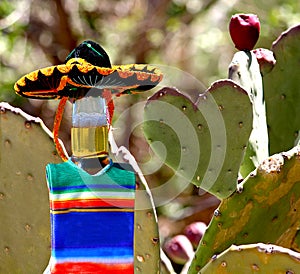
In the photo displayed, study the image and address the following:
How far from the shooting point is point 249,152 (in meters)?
1.60

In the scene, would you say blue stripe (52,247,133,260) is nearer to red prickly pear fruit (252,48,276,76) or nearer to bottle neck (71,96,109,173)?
bottle neck (71,96,109,173)

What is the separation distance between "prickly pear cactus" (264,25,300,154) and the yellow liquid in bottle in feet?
1.82

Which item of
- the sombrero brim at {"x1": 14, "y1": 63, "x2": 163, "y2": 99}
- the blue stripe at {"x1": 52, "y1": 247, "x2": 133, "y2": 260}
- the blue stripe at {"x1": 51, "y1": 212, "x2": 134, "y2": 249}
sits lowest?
the blue stripe at {"x1": 52, "y1": 247, "x2": 133, "y2": 260}

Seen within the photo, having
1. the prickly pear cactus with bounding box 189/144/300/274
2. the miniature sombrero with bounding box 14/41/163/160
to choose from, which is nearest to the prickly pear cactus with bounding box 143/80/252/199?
the prickly pear cactus with bounding box 189/144/300/274

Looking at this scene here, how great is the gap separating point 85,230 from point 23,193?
1.23ft

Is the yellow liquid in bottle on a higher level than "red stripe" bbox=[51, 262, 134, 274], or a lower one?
higher

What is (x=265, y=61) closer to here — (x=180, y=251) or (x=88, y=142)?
(x=180, y=251)

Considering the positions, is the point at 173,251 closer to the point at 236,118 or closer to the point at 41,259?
the point at 41,259

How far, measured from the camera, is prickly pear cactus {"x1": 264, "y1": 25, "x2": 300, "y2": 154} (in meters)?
1.70

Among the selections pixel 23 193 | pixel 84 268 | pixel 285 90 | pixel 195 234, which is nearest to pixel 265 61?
pixel 285 90

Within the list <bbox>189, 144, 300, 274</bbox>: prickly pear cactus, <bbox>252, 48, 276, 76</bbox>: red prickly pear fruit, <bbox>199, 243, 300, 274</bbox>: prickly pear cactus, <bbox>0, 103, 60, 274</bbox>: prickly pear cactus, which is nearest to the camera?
<bbox>199, 243, 300, 274</bbox>: prickly pear cactus

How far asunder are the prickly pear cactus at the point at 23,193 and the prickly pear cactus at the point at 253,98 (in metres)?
0.38

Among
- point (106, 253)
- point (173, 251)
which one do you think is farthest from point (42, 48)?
point (106, 253)

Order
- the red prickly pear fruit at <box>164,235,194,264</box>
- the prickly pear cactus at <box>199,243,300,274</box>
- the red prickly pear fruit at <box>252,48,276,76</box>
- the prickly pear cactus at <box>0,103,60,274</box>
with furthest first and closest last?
the red prickly pear fruit at <box>164,235,194,264</box>, the red prickly pear fruit at <box>252,48,276,76</box>, the prickly pear cactus at <box>0,103,60,274</box>, the prickly pear cactus at <box>199,243,300,274</box>
